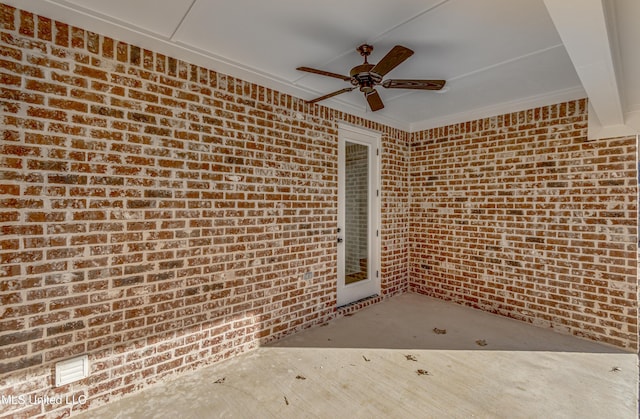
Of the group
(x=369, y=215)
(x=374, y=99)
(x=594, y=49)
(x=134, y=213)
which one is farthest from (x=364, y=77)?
(x=369, y=215)

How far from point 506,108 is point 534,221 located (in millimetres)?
1448

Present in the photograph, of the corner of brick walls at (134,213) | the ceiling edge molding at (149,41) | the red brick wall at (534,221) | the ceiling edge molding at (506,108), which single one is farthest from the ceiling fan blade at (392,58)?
the red brick wall at (534,221)

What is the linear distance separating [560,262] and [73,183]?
468 cm

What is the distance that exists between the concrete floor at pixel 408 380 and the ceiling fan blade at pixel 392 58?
7.99ft

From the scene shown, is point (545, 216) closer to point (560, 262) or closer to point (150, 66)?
point (560, 262)

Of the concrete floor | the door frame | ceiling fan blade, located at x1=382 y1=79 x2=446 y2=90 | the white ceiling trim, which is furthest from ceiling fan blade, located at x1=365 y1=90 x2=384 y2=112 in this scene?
the concrete floor

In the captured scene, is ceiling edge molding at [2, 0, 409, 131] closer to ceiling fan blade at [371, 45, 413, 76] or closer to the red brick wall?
ceiling fan blade at [371, 45, 413, 76]

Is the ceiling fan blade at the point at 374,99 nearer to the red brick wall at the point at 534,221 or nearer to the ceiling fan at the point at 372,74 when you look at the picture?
the ceiling fan at the point at 372,74

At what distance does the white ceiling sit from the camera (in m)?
1.81

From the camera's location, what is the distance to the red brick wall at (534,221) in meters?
3.02

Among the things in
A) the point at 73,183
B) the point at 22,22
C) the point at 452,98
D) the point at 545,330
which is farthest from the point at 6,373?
the point at 545,330

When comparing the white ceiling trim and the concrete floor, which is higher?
the white ceiling trim

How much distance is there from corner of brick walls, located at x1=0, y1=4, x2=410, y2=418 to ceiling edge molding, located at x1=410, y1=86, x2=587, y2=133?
223cm

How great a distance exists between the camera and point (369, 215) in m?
4.24
